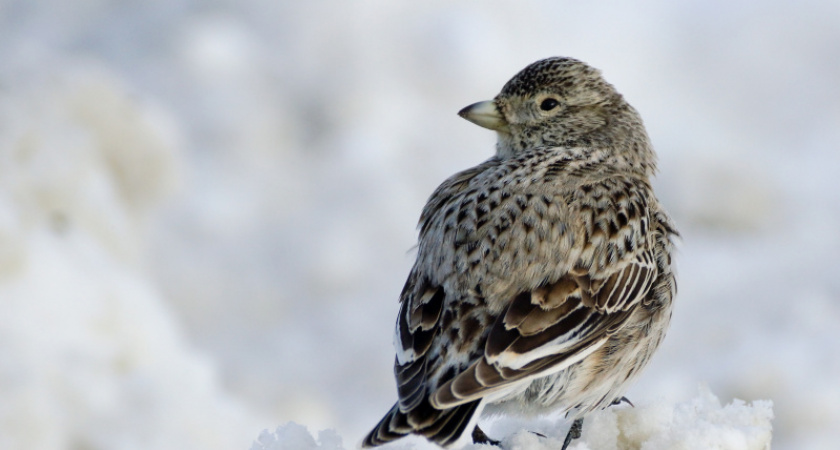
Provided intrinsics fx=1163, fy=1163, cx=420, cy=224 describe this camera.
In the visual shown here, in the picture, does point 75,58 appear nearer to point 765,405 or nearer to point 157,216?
point 157,216

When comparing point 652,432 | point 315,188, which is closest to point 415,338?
point 652,432

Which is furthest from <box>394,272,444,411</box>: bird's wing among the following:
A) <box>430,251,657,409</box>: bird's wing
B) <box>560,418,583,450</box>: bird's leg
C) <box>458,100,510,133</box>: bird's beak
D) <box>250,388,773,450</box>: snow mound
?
<box>458,100,510,133</box>: bird's beak

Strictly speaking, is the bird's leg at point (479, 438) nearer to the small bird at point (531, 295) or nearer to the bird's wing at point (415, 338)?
the small bird at point (531, 295)

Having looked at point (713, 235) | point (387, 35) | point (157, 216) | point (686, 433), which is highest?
point (387, 35)

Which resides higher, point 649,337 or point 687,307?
point 687,307

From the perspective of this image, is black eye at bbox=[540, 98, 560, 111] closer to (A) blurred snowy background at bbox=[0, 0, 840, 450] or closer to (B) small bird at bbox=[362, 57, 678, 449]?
(B) small bird at bbox=[362, 57, 678, 449]

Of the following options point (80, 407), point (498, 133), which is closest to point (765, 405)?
point (498, 133)

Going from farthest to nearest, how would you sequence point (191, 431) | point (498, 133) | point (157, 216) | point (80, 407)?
point (157, 216)
point (191, 431)
point (80, 407)
point (498, 133)
